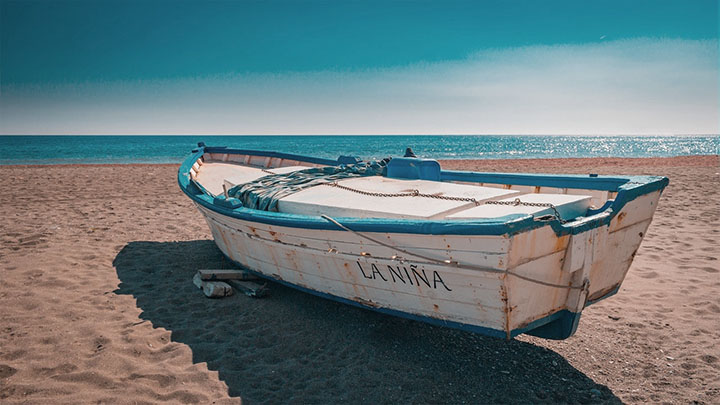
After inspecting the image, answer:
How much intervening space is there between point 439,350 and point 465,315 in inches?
35.1

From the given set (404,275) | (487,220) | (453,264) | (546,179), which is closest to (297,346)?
(404,275)

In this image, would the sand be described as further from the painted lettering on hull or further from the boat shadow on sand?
the painted lettering on hull

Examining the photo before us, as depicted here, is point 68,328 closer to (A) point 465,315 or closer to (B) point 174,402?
(B) point 174,402

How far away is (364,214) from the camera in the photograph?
3822 mm

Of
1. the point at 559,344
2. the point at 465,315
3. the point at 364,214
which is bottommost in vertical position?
the point at 559,344

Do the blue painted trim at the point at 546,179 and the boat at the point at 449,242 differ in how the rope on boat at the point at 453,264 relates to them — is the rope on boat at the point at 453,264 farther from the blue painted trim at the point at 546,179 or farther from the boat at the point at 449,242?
the blue painted trim at the point at 546,179

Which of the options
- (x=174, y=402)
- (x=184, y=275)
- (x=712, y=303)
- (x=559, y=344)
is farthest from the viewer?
(x=184, y=275)

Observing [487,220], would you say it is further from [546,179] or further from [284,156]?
[284,156]

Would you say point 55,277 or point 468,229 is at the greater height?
point 468,229

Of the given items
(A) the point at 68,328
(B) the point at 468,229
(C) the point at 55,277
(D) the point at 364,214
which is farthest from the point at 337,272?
(C) the point at 55,277

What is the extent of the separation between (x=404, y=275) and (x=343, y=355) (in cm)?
104

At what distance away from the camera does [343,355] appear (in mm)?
3820

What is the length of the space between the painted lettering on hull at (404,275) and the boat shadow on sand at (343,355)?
0.78 metres

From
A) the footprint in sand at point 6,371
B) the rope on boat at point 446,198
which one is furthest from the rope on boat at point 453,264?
the footprint in sand at point 6,371
